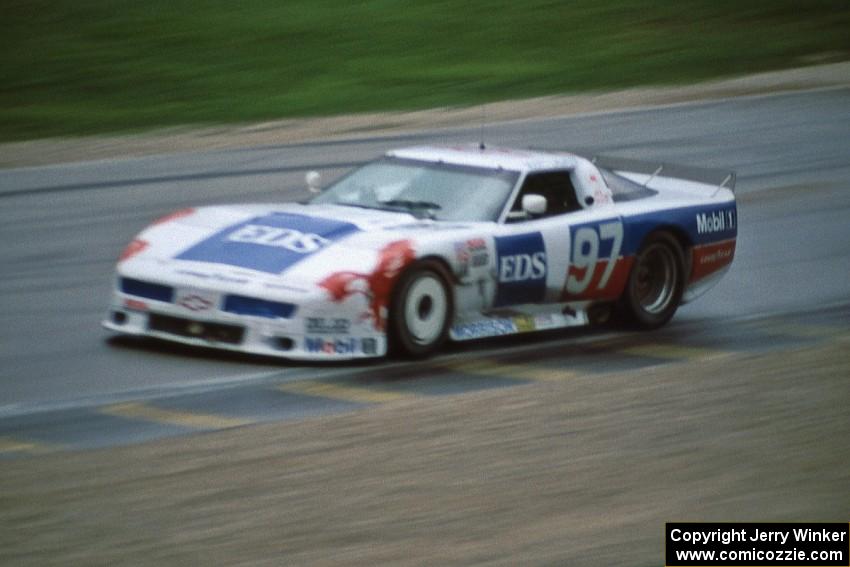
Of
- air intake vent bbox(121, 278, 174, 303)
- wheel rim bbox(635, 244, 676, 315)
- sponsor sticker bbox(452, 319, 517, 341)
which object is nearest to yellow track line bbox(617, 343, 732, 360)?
wheel rim bbox(635, 244, 676, 315)

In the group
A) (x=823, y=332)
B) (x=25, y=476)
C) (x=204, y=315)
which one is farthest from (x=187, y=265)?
(x=823, y=332)

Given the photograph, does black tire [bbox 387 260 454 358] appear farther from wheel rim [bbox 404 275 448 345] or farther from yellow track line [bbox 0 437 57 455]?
yellow track line [bbox 0 437 57 455]

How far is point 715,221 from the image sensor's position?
12.2 metres

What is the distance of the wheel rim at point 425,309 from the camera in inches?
394

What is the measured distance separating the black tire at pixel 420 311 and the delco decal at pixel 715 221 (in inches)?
99.2

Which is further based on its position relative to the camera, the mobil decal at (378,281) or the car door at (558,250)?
the car door at (558,250)

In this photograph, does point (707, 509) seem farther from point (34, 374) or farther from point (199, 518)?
point (34, 374)

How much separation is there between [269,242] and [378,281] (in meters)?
0.73

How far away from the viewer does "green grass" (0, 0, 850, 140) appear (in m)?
24.0

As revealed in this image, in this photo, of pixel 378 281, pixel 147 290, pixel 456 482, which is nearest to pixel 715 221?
pixel 378 281

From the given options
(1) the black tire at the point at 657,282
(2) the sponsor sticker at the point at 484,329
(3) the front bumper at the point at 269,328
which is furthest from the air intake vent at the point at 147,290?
(1) the black tire at the point at 657,282

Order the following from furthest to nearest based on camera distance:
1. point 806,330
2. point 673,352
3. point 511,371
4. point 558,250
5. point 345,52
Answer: point 345,52, point 806,330, point 673,352, point 558,250, point 511,371

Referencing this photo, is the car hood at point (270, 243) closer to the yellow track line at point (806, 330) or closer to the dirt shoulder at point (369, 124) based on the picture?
the yellow track line at point (806, 330)

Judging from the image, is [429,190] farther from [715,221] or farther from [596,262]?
[715,221]
